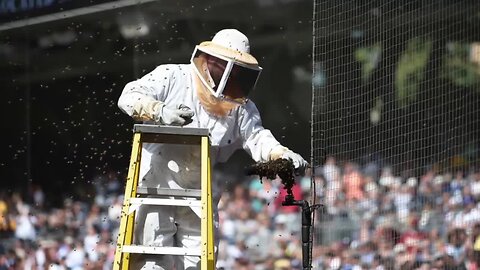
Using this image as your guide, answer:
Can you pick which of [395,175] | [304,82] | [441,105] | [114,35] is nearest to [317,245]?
[395,175]

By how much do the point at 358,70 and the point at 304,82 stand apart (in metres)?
2.49

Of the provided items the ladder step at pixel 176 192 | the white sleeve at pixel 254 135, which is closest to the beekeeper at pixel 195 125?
the white sleeve at pixel 254 135

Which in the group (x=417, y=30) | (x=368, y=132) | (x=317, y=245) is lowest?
(x=317, y=245)

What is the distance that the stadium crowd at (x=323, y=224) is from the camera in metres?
8.55

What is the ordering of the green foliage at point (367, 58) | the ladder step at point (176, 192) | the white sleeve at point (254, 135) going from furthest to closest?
the green foliage at point (367, 58)
the white sleeve at point (254, 135)
the ladder step at point (176, 192)

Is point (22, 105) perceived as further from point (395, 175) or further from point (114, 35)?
point (395, 175)

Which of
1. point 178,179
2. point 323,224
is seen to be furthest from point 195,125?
point 323,224

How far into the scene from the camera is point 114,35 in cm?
1141

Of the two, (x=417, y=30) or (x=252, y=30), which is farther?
(x=252, y=30)

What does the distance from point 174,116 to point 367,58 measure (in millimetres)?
2816

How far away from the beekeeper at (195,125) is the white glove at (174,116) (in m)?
0.17

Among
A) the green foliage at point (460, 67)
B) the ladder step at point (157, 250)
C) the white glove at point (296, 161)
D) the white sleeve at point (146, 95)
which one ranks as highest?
the green foliage at point (460, 67)

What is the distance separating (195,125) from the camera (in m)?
6.89

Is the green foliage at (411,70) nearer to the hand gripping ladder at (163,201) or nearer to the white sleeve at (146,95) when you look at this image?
the white sleeve at (146,95)
